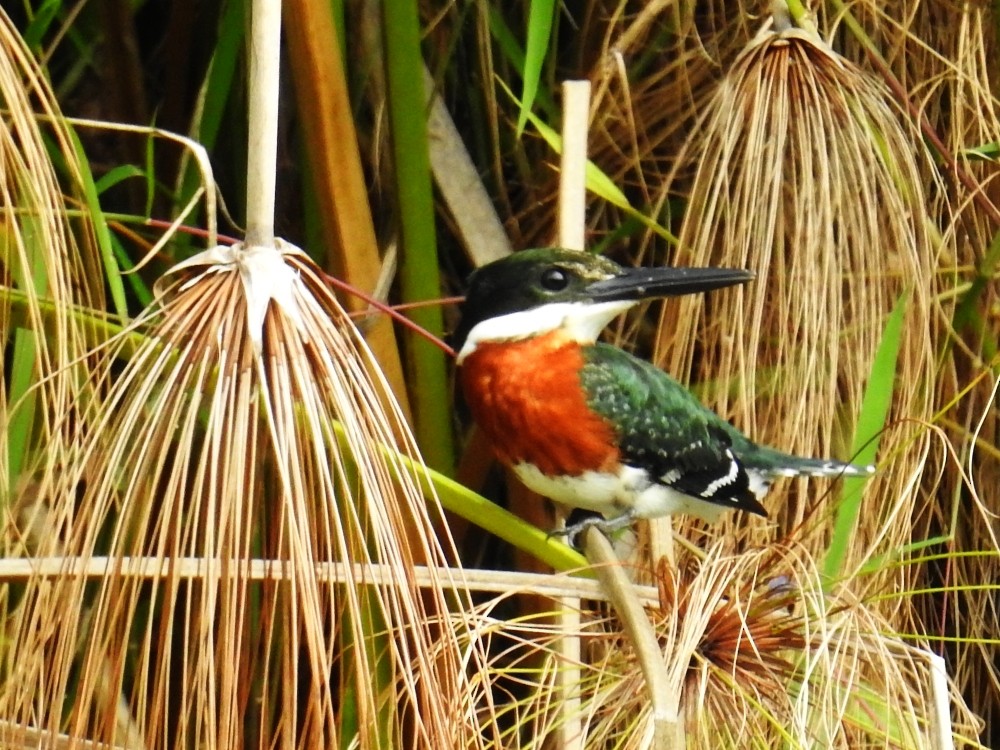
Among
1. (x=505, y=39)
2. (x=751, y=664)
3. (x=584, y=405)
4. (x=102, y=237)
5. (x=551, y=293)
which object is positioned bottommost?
(x=751, y=664)

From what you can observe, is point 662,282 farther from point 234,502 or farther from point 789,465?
point 234,502

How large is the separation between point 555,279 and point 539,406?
12 centimetres

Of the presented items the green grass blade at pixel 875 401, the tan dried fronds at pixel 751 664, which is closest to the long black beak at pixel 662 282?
the green grass blade at pixel 875 401

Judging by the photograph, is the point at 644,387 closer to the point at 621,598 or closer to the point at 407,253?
the point at 407,253

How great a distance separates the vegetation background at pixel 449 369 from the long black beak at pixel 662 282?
0.05 meters

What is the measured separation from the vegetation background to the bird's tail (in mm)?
20

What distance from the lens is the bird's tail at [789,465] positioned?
4.09 feet

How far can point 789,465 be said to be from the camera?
1.28 metres

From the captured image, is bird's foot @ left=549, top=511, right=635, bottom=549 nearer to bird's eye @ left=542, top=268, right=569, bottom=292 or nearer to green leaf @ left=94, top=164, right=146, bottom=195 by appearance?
bird's eye @ left=542, top=268, right=569, bottom=292

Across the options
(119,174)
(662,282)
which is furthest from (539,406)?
(119,174)

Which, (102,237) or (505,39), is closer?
(102,237)

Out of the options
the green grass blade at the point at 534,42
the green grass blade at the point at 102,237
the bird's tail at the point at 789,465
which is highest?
the green grass blade at the point at 534,42

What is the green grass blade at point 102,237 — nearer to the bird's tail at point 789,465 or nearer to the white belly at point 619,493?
the white belly at point 619,493

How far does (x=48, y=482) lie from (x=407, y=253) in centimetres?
48
